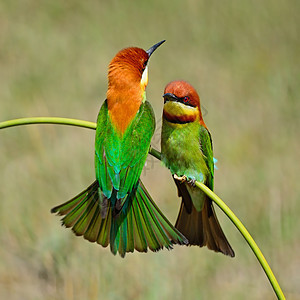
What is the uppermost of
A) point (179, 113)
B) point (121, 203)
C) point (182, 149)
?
point (179, 113)

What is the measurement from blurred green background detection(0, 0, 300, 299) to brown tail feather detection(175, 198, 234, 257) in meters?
0.25

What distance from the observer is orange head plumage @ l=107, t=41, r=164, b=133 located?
1608 mm

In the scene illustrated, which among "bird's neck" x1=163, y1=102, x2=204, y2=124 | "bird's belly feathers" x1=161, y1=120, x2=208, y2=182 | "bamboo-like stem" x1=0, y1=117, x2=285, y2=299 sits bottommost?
"bamboo-like stem" x1=0, y1=117, x2=285, y2=299

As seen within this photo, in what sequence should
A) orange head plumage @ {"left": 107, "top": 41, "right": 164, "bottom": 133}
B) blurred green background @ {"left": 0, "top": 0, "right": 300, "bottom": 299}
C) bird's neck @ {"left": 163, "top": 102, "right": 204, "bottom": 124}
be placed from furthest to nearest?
blurred green background @ {"left": 0, "top": 0, "right": 300, "bottom": 299}, bird's neck @ {"left": 163, "top": 102, "right": 204, "bottom": 124}, orange head plumage @ {"left": 107, "top": 41, "right": 164, "bottom": 133}

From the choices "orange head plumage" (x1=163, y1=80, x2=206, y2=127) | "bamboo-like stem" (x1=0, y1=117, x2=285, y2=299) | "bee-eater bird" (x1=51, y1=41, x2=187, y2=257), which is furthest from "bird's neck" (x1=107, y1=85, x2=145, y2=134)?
"bamboo-like stem" (x1=0, y1=117, x2=285, y2=299)

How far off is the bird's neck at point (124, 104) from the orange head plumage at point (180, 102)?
0.14m

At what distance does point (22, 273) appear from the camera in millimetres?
3197

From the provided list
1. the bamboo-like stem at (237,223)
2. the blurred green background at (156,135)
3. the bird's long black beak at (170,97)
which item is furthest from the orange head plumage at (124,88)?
the bamboo-like stem at (237,223)

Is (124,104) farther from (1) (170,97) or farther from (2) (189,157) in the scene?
(2) (189,157)

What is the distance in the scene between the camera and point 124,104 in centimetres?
162

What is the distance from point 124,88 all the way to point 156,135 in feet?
1.13

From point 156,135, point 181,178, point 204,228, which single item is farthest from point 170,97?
point 204,228

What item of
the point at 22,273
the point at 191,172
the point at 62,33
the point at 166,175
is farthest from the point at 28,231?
the point at 62,33

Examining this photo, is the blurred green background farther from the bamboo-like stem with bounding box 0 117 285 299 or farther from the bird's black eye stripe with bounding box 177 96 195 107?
the bamboo-like stem with bounding box 0 117 285 299
